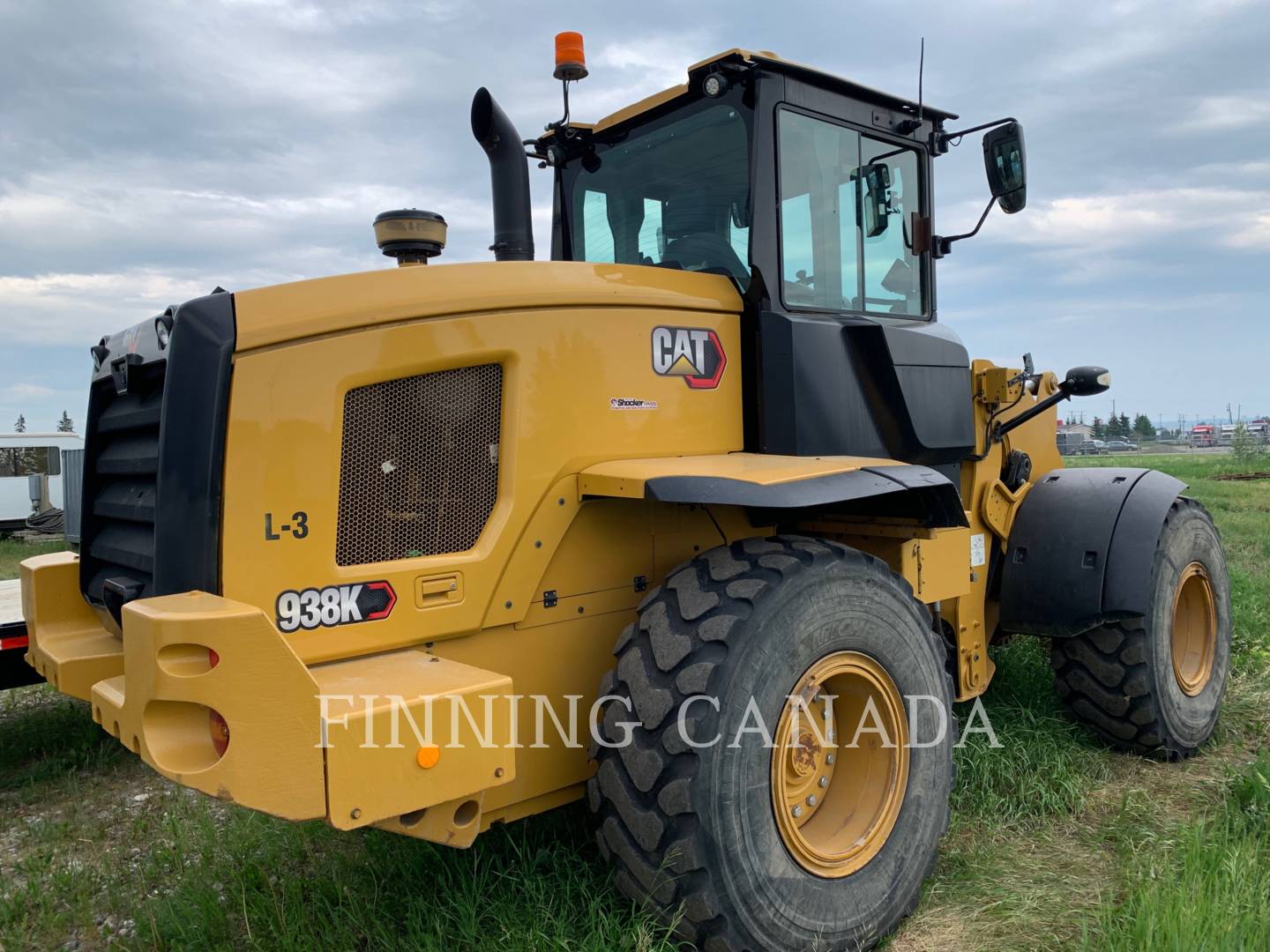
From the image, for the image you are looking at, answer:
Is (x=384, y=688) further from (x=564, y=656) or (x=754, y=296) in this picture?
(x=754, y=296)

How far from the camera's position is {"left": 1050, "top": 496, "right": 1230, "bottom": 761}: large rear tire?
4230 millimetres

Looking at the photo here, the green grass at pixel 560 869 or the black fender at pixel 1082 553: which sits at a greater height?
the black fender at pixel 1082 553

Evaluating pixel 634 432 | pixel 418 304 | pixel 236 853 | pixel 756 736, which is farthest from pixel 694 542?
pixel 236 853

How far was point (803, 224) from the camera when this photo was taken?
3.60 metres

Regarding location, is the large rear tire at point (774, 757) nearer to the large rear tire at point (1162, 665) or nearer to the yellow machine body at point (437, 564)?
the yellow machine body at point (437, 564)

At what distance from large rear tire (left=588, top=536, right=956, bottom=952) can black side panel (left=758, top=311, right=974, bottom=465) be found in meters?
0.55

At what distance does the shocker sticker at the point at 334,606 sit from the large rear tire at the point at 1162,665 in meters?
3.32

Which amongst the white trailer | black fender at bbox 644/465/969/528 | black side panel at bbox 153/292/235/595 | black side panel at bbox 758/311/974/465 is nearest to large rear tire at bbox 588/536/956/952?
black fender at bbox 644/465/969/528

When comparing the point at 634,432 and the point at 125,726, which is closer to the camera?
the point at 125,726

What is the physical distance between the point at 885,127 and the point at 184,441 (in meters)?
3.03

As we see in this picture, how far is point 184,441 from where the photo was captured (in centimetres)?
243

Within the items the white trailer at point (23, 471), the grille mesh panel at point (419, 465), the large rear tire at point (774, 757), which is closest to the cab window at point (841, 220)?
the large rear tire at point (774, 757)

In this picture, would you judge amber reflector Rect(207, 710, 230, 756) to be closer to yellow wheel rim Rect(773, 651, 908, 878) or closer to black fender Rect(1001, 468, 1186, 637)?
yellow wheel rim Rect(773, 651, 908, 878)

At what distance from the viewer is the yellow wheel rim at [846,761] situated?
2.87 meters
